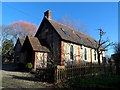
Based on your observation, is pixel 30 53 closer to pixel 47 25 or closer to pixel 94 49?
pixel 47 25

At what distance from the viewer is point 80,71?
17.0 metres

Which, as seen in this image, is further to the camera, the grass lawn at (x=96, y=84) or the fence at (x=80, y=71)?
the fence at (x=80, y=71)

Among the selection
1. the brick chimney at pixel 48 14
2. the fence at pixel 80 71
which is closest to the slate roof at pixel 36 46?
the brick chimney at pixel 48 14

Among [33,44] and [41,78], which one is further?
[33,44]

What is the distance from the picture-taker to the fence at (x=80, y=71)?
1474cm

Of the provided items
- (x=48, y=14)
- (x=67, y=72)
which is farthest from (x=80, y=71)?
(x=48, y=14)

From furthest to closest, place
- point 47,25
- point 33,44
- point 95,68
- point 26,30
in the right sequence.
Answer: point 26,30
point 47,25
point 33,44
point 95,68

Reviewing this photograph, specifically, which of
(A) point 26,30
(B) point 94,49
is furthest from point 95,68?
(A) point 26,30

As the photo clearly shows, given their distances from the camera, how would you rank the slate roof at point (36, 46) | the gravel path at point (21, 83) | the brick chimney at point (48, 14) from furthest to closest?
the brick chimney at point (48, 14) → the slate roof at point (36, 46) → the gravel path at point (21, 83)

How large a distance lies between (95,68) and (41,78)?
6.85 metres

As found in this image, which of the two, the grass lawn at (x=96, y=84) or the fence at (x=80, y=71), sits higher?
the fence at (x=80, y=71)

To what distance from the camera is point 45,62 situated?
27.2 m

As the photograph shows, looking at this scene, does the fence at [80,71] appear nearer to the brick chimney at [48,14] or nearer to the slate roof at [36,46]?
the slate roof at [36,46]

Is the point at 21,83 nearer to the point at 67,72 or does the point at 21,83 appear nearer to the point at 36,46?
the point at 67,72
